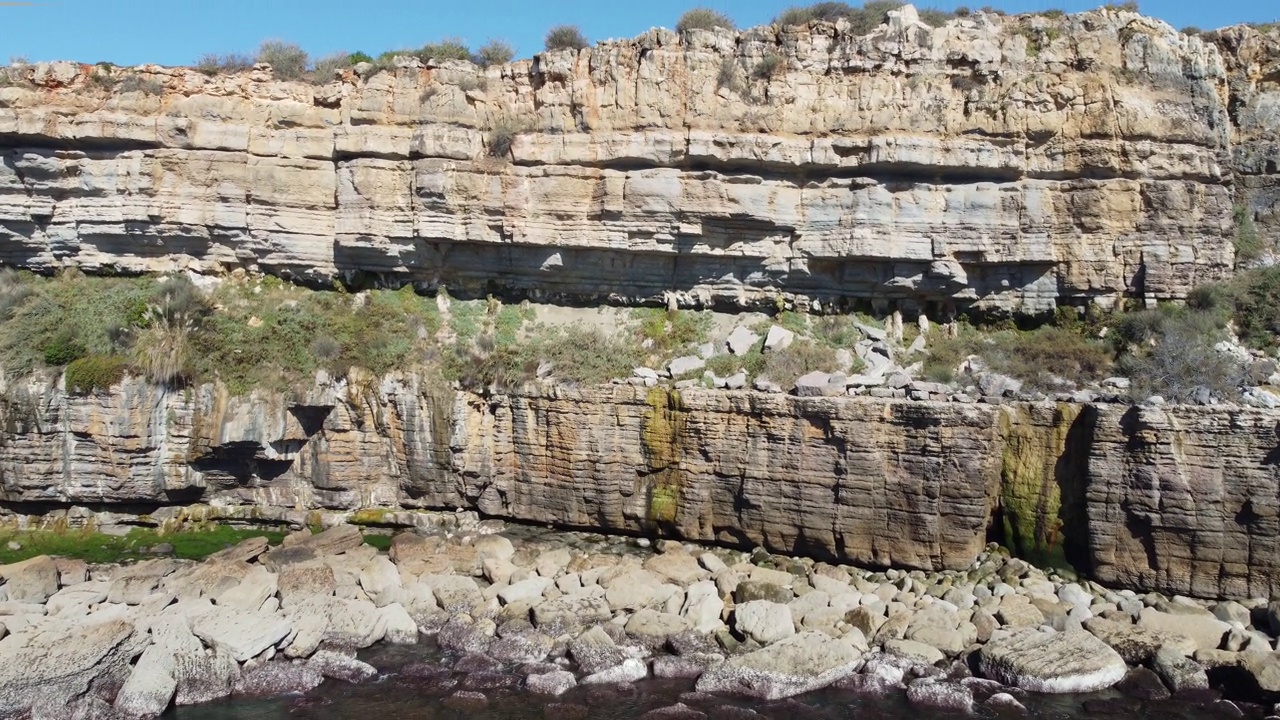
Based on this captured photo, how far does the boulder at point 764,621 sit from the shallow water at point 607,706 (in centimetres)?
105

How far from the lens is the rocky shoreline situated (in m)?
10.1

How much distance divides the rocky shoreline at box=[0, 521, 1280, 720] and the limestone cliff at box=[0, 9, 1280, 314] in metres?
5.71

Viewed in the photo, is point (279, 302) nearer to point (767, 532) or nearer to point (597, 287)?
point (597, 287)

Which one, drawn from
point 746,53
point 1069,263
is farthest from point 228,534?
point 1069,263

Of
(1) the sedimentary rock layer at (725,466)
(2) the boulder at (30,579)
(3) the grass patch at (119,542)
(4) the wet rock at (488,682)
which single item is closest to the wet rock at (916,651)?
(1) the sedimentary rock layer at (725,466)

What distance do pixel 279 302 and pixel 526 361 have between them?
5.01m

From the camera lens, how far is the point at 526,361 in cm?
1514

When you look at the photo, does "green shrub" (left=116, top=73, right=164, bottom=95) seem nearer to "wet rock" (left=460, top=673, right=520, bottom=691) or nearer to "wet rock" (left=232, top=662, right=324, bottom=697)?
"wet rock" (left=232, top=662, right=324, bottom=697)

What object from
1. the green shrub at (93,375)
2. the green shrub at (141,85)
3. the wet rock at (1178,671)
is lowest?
the wet rock at (1178,671)

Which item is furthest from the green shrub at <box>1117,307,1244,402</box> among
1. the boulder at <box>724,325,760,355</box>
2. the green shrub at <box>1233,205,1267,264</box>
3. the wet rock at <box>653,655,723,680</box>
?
the wet rock at <box>653,655,723,680</box>

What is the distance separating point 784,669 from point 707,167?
29.6 ft

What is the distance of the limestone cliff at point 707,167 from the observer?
15.5 meters

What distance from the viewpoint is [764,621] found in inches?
442

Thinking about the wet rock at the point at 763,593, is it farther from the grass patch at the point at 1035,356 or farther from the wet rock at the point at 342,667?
the wet rock at the point at 342,667
